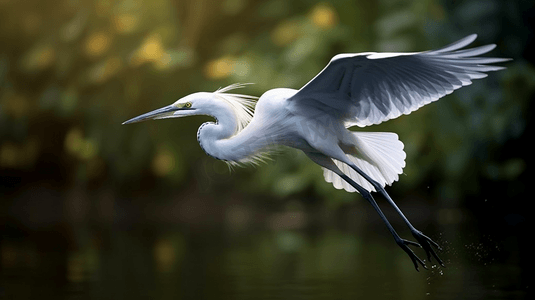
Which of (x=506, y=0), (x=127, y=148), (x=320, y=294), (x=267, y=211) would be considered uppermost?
(x=506, y=0)

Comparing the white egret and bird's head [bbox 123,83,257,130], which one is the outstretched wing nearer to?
the white egret

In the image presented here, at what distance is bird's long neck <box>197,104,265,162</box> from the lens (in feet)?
13.5

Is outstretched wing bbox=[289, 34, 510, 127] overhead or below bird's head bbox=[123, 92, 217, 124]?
below

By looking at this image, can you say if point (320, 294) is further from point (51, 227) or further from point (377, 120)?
point (51, 227)

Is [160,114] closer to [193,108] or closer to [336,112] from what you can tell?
[193,108]

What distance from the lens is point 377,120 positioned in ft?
13.7

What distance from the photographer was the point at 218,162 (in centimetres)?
1159

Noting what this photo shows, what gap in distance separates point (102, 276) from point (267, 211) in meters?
6.15

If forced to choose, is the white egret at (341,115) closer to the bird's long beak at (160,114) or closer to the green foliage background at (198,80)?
the bird's long beak at (160,114)

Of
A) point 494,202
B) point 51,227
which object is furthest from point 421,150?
point 51,227

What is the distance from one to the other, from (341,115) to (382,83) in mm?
376

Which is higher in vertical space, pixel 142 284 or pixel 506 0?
pixel 506 0

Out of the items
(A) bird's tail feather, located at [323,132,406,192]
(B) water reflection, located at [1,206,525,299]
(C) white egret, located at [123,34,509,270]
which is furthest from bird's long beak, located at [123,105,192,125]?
(B) water reflection, located at [1,206,525,299]

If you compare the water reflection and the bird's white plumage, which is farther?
the water reflection
